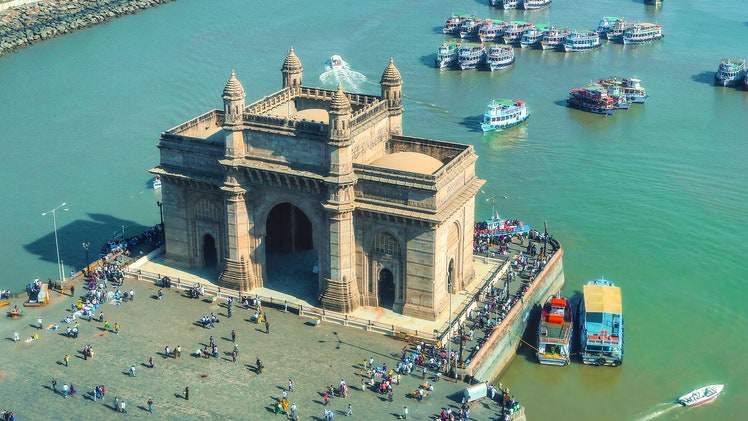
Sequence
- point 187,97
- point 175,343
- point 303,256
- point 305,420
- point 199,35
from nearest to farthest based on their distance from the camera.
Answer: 1. point 305,420
2. point 175,343
3. point 303,256
4. point 187,97
5. point 199,35

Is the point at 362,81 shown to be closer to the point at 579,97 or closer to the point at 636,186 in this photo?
the point at 579,97

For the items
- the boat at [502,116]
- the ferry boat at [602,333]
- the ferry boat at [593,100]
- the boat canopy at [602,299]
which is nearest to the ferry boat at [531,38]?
the ferry boat at [593,100]

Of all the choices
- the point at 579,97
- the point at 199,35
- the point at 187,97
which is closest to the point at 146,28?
the point at 199,35

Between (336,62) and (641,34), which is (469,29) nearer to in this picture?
(641,34)

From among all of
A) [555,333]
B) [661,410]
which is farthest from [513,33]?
[661,410]

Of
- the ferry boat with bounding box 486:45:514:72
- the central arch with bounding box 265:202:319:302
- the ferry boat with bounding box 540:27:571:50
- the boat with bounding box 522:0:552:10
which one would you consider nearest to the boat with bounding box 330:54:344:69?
the ferry boat with bounding box 486:45:514:72

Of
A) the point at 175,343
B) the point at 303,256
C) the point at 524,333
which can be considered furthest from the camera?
the point at 303,256

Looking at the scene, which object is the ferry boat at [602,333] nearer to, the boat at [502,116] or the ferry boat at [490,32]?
the boat at [502,116]
